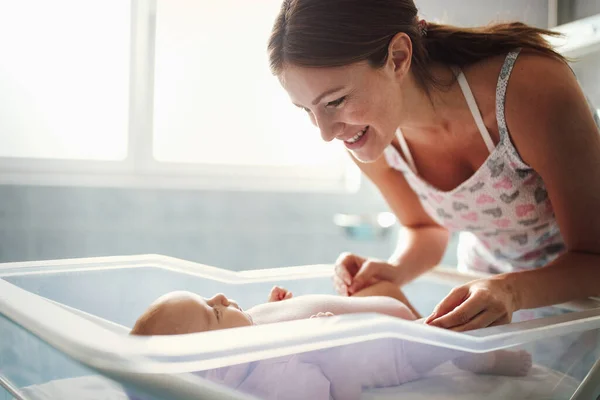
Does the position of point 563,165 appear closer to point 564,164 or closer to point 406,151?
point 564,164

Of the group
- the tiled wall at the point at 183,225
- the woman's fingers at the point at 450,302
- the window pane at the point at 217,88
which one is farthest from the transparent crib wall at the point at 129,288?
the window pane at the point at 217,88

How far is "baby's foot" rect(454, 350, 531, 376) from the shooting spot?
0.59m

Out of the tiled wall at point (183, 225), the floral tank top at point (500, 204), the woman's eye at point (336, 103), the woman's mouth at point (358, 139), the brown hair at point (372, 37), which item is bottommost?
the tiled wall at point (183, 225)

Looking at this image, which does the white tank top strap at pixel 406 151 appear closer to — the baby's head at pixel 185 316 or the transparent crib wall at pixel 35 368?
the baby's head at pixel 185 316

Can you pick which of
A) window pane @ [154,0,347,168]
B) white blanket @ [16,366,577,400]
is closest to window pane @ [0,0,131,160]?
window pane @ [154,0,347,168]

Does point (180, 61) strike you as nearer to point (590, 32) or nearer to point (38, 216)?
point (38, 216)

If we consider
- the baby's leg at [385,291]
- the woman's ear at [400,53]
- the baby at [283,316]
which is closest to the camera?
the baby at [283,316]

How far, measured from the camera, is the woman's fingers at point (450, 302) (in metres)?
0.69

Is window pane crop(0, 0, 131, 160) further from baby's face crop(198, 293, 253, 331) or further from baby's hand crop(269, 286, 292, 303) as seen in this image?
baby's face crop(198, 293, 253, 331)

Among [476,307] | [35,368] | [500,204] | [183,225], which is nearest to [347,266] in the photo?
[500,204]

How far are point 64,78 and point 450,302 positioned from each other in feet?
5.08

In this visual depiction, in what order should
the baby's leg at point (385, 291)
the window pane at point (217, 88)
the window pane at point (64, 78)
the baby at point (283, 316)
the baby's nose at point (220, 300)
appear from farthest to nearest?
1. the window pane at point (217, 88)
2. the window pane at point (64, 78)
3. the baby's leg at point (385, 291)
4. the baby's nose at point (220, 300)
5. the baby at point (283, 316)

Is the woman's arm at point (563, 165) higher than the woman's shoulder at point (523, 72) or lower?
lower

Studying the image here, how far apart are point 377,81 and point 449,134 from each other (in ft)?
0.65
